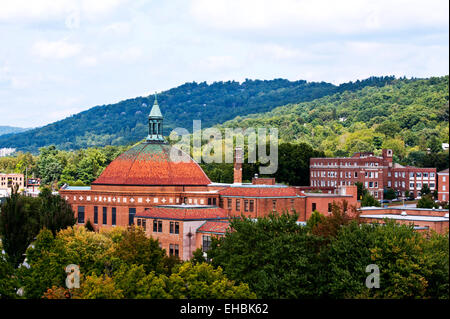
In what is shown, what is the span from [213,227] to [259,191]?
11588 mm

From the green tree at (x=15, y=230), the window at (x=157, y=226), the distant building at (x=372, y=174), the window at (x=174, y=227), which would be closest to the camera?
the green tree at (x=15, y=230)

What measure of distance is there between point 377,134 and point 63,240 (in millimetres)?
143695

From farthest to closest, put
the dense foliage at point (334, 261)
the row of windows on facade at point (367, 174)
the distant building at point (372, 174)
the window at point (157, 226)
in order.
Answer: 1. the distant building at point (372, 174)
2. the row of windows on facade at point (367, 174)
3. the window at point (157, 226)
4. the dense foliage at point (334, 261)

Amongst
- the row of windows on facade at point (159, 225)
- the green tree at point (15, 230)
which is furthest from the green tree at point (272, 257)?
the green tree at point (15, 230)

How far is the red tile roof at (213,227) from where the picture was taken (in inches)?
2736

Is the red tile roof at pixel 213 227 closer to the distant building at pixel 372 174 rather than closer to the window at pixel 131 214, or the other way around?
the window at pixel 131 214

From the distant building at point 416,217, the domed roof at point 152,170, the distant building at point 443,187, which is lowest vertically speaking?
the distant building at point 416,217

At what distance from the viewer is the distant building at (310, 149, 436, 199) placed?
5069 inches

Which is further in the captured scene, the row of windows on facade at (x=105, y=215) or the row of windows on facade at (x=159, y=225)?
the row of windows on facade at (x=105, y=215)

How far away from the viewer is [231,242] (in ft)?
189

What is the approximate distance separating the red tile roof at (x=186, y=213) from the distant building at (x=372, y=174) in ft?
190

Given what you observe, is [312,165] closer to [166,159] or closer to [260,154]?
[260,154]
